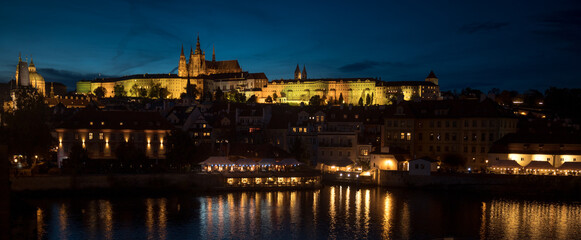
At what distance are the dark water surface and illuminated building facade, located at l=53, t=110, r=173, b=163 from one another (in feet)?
50.4

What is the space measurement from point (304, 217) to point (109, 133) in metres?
34.0

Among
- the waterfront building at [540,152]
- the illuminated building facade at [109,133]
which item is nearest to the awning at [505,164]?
the waterfront building at [540,152]

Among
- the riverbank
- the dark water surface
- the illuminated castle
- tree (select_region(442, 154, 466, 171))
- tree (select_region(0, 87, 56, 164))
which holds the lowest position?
the dark water surface

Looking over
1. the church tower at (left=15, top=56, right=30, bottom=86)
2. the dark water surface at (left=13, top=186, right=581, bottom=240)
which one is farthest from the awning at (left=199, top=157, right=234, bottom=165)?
the church tower at (left=15, top=56, right=30, bottom=86)

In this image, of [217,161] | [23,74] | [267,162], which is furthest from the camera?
[23,74]

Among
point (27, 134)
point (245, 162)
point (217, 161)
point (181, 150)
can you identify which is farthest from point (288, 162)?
point (27, 134)

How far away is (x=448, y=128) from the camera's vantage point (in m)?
76.9

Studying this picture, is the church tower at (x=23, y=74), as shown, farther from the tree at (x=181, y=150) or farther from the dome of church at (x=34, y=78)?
the tree at (x=181, y=150)

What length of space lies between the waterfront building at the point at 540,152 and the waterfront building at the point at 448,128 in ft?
9.07

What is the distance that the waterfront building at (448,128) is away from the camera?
73.5 m

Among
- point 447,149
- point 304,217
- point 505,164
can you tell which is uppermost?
point 447,149

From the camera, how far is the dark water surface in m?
43.1

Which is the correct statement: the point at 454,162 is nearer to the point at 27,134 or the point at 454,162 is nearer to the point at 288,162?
the point at 288,162

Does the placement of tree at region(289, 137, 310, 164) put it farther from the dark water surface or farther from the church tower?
the church tower
